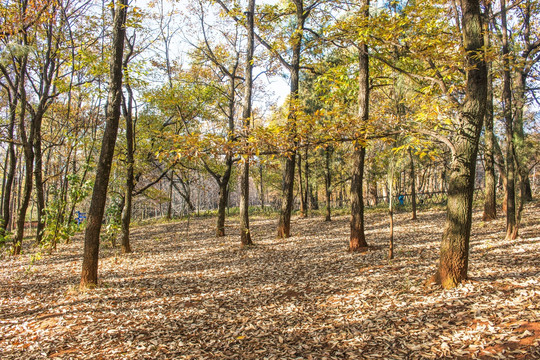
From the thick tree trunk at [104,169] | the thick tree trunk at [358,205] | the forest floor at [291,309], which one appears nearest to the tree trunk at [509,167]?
the forest floor at [291,309]

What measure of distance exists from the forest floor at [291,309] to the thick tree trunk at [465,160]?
342mm

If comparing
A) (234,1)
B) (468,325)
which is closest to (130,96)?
(234,1)

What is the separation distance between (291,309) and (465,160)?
3393 mm

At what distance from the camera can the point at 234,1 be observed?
1073 cm

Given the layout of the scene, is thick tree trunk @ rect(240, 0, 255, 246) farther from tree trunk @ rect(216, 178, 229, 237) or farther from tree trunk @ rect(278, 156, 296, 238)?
tree trunk @ rect(216, 178, 229, 237)

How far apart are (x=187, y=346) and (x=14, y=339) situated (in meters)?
2.53

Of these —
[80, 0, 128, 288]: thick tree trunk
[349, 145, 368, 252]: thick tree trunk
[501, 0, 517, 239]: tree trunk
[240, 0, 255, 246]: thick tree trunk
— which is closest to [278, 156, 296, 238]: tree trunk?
[240, 0, 255, 246]: thick tree trunk

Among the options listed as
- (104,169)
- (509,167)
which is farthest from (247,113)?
(509,167)

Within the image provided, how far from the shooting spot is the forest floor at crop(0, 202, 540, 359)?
3.42 metres

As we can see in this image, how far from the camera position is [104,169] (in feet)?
20.3

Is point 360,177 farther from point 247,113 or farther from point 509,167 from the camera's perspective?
point 247,113

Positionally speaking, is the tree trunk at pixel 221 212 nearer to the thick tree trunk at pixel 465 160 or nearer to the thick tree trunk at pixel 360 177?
the thick tree trunk at pixel 360 177

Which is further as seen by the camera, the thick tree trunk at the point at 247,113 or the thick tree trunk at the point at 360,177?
the thick tree trunk at the point at 247,113

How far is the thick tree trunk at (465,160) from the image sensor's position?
14.3 ft
